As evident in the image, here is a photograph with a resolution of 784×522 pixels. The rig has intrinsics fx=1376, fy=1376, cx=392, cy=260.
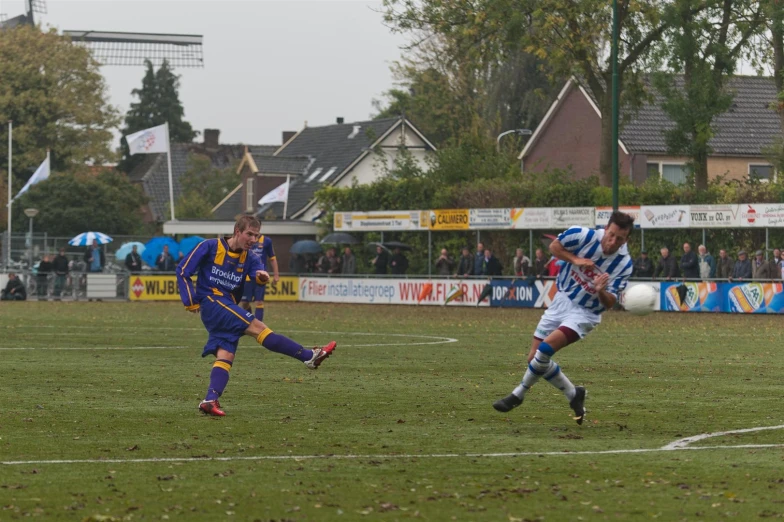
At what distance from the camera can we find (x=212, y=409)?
12398mm

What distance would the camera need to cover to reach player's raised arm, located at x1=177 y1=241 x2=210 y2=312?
12883 mm

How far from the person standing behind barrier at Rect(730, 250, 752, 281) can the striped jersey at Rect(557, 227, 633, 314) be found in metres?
24.8

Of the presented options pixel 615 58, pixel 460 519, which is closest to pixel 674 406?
pixel 460 519

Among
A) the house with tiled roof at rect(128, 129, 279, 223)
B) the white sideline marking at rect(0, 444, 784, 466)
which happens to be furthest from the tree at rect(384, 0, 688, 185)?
the house with tiled roof at rect(128, 129, 279, 223)

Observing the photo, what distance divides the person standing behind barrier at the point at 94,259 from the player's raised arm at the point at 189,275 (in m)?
37.6

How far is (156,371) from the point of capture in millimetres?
17500

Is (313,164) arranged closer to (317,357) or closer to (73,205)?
(73,205)

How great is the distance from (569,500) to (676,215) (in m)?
31.4

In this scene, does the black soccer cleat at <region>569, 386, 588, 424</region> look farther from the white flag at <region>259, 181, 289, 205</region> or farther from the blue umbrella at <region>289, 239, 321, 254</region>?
the white flag at <region>259, 181, 289, 205</region>

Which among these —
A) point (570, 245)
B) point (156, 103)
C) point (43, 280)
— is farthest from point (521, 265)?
point (156, 103)

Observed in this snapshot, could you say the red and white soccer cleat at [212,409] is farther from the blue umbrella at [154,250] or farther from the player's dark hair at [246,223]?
the blue umbrella at [154,250]

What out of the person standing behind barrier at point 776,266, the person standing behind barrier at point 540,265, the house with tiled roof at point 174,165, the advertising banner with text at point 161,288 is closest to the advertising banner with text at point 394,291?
the advertising banner with text at point 161,288

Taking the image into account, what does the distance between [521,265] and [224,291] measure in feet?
92.9

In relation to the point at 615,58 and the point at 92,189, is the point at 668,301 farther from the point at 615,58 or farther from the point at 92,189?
the point at 92,189
